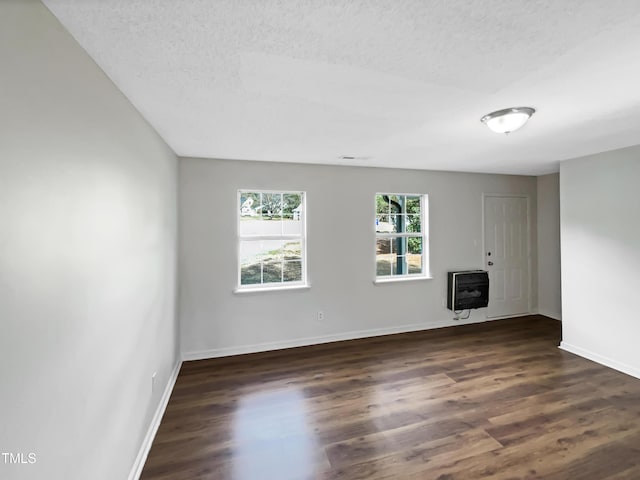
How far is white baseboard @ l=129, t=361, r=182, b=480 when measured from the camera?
5.74 ft

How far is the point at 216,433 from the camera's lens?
2.13m

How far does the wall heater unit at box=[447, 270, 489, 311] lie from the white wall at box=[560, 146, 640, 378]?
99cm

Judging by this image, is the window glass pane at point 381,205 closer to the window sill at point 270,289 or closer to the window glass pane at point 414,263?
the window glass pane at point 414,263

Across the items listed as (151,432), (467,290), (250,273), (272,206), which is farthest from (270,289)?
(467,290)

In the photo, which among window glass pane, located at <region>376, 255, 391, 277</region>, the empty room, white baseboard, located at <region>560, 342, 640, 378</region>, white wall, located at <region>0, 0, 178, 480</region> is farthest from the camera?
window glass pane, located at <region>376, 255, 391, 277</region>

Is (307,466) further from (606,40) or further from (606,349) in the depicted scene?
(606,349)

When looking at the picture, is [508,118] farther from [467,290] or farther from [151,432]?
[151,432]

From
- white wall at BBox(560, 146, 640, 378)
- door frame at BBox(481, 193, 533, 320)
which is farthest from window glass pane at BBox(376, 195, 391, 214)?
white wall at BBox(560, 146, 640, 378)

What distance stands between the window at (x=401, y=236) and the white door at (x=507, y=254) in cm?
112

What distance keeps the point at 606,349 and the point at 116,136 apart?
15.9ft

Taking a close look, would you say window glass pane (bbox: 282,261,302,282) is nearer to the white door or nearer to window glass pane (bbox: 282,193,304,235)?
window glass pane (bbox: 282,193,304,235)

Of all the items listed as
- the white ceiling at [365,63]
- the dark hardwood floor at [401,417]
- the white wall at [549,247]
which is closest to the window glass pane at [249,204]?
the white ceiling at [365,63]

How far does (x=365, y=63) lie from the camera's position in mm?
1358

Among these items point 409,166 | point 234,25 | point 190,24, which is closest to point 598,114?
point 409,166
